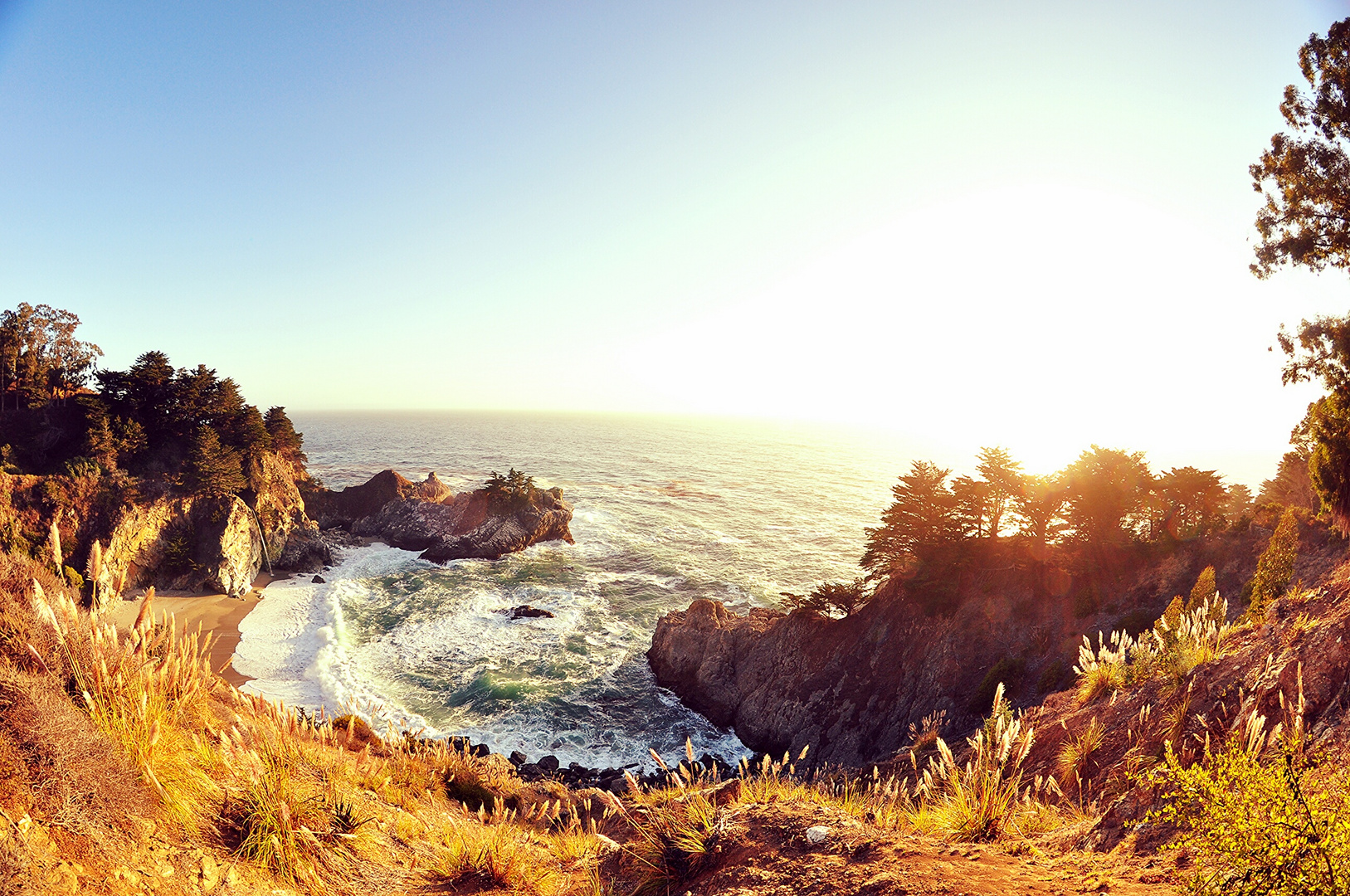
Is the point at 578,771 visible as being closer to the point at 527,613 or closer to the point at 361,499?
the point at 527,613

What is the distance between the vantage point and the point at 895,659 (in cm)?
2075

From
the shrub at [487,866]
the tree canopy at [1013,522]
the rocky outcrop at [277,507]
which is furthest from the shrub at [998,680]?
the rocky outcrop at [277,507]

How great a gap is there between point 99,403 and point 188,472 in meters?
6.49

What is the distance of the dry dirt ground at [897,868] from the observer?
329cm

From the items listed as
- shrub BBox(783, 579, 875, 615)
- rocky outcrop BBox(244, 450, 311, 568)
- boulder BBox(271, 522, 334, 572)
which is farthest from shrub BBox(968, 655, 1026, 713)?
rocky outcrop BBox(244, 450, 311, 568)

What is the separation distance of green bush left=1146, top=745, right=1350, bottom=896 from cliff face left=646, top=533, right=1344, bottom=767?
1647 cm

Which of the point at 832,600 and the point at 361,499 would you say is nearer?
the point at 832,600

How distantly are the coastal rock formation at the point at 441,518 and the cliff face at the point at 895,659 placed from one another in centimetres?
2572

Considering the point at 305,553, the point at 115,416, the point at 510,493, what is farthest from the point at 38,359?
the point at 510,493

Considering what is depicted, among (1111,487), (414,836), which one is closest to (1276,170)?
(1111,487)

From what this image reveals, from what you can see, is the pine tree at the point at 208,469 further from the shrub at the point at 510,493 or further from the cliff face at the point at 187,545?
the shrub at the point at 510,493

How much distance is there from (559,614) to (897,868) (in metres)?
31.0

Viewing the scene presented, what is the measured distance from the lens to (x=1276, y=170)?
11.6 metres

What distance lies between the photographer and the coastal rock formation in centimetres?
4441
